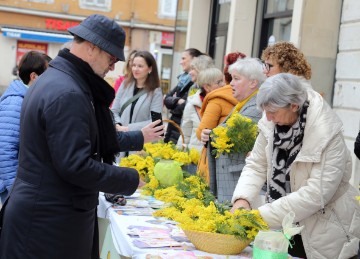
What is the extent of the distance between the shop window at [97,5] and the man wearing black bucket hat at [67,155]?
2478cm

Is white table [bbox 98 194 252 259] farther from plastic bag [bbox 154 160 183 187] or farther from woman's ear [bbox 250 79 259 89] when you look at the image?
woman's ear [bbox 250 79 259 89]

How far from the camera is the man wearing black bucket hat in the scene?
7.84ft

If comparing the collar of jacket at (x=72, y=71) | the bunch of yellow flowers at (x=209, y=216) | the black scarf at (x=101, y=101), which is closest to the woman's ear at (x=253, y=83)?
the bunch of yellow flowers at (x=209, y=216)

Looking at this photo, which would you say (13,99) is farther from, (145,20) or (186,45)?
Result: (145,20)

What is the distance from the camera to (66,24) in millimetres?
26266

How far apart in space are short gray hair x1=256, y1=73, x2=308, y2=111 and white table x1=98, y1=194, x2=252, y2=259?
0.69 m

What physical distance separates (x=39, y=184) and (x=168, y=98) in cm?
388

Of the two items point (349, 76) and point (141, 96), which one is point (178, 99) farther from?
point (349, 76)

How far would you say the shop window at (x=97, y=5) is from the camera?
2655 cm

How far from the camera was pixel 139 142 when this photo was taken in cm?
332

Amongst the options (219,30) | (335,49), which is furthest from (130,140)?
(219,30)

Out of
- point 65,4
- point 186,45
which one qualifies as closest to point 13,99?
point 186,45

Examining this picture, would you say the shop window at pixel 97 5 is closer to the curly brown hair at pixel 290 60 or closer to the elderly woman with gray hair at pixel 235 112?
the elderly woman with gray hair at pixel 235 112

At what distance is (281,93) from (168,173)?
1200 millimetres
